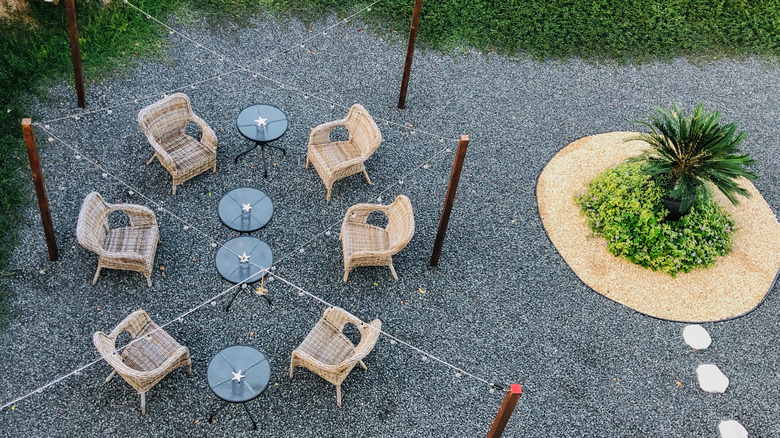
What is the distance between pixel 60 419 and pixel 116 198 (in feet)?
11.1

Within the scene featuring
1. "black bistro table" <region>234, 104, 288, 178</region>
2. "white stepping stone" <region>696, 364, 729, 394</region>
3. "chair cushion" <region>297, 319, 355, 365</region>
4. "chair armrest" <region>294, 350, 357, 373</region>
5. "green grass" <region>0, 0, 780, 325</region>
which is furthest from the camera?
"green grass" <region>0, 0, 780, 325</region>

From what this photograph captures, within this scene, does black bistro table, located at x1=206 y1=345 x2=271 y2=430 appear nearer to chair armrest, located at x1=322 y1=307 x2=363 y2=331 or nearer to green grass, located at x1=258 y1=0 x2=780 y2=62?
chair armrest, located at x1=322 y1=307 x2=363 y2=331

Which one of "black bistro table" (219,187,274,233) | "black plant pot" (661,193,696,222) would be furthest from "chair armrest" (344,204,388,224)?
"black plant pot" (661,193,696,222)

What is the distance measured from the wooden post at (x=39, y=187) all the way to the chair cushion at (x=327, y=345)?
3590 mm

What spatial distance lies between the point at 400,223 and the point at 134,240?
3.52 metres

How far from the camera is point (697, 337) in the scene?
9633 millimetres

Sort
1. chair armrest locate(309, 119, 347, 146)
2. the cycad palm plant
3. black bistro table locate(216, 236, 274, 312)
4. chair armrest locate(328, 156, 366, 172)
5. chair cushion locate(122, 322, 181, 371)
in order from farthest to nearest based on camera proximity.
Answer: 1. chair armrest locate(309, 119, 347, 146)
2. chair armrest locate(328, 156, 366, 172)
3. the cycad palm plant
4. black bistro table locate(216, 236, 274, 312)
5. chair cushion locate(122, 322, 181, 371)

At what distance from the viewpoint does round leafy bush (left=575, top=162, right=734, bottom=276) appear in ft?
34.0

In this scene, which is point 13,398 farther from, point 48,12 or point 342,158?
point 48,12

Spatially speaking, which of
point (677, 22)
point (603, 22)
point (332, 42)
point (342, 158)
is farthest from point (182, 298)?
point (677, 22)

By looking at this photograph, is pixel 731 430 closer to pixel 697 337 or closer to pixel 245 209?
pixel 697 337

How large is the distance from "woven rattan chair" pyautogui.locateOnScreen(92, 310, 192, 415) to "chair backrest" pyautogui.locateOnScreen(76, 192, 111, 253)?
1.15 m

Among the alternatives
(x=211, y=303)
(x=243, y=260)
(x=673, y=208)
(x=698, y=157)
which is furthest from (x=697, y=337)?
(x=211, y=303)

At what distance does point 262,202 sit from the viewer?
9.90 meters
